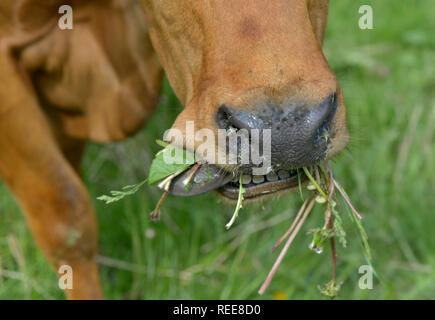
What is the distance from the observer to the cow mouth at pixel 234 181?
232 centimetres

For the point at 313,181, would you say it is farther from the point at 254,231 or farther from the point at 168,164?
the point at 254,231

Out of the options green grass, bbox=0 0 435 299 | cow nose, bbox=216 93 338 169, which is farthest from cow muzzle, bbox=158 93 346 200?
green grass, bbox=0 0 435 299

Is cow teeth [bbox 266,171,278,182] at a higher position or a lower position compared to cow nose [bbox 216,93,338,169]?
lower

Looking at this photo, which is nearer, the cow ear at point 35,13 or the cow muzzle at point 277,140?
the cow muzzle at point 277,140

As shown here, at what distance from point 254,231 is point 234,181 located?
1387 millimetres

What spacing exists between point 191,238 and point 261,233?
36 cm

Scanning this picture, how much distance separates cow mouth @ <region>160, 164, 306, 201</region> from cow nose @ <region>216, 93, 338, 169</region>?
0.16m

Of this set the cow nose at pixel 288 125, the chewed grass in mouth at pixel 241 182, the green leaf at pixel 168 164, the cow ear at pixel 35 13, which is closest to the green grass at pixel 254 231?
the chewed grass in mouth at pixel 241 182

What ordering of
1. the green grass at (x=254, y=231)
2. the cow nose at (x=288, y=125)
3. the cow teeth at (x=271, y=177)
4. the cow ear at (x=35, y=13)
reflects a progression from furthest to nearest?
1. the green grass at (x=254, y=231)
2. the cow ear at (x=35, y=13)
3. the cow teeth at (x=271, y=177)
4. the cow nose at (x=288, y=125)

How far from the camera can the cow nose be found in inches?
82.1

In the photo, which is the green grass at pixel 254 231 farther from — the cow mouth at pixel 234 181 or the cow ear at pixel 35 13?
the cow ear at pixel 35 13

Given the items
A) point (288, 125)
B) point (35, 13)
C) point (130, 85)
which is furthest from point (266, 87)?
point (130, 85)

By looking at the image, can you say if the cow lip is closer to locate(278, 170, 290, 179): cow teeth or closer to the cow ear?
locate(278, 170, 290, 179): cow teeth
